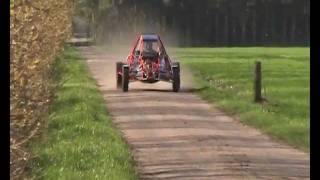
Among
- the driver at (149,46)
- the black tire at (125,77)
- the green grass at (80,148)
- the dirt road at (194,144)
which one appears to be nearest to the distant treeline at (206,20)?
→ the driver at (149,46)

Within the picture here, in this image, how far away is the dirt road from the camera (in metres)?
11.3

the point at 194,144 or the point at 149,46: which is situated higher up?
the point at 149,46

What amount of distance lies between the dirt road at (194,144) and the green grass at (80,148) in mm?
288

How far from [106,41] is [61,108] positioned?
58.8m

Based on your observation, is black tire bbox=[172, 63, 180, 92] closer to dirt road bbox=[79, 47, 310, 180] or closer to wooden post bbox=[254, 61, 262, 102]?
dirt road bbox=[79, 47, 310, 180]

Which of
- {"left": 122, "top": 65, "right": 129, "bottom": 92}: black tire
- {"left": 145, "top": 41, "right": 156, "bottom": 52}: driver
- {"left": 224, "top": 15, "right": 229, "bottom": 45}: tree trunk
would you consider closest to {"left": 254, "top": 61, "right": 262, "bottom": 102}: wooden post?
{"left": 145, "top": 41, "right": 156, "bottom": 52}: driver

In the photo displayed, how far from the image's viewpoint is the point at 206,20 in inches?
3263

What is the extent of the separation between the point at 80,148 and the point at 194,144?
218cm

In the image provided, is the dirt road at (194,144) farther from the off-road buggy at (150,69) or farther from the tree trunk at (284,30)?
the tree trunk at (284,30)

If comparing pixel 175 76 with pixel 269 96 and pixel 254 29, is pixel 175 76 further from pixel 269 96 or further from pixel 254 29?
pixel 254 29

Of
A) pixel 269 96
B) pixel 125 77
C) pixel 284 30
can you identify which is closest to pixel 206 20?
pixel 284 30

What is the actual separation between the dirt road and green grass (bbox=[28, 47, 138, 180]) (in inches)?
11.3
